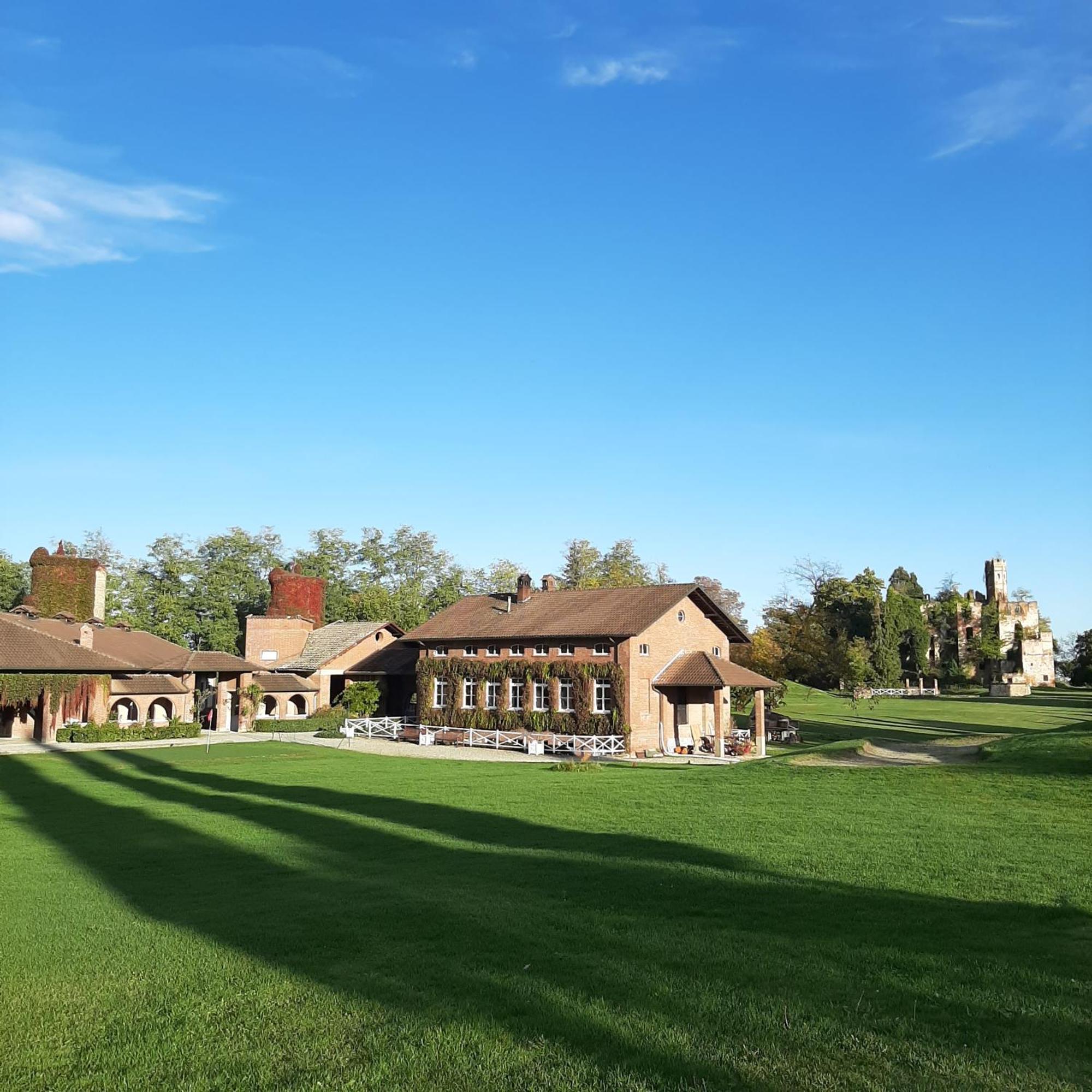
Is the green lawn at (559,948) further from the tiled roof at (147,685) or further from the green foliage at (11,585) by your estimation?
the green foliage at (11,585)

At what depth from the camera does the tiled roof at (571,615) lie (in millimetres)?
40969

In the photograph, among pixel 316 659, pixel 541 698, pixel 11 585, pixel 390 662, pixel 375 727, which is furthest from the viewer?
pixel 11 585

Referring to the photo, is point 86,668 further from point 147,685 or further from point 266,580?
point 266,580

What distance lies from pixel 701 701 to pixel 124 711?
Answer: 94.8 ft

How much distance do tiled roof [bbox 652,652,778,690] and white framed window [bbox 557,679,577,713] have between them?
3.56 metres

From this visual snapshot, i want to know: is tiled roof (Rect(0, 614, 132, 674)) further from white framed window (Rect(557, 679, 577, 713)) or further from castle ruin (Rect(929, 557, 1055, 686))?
castle ruin (Rect(929, 557, 1055, 686))

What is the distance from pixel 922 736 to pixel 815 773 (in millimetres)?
20345

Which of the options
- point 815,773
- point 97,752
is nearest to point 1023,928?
point 815,773

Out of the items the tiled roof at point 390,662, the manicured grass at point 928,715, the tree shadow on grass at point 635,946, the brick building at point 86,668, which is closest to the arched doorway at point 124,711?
the brick building at point 86,668

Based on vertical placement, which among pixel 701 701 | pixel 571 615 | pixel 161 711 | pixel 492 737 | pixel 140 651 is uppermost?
pixel 571 615

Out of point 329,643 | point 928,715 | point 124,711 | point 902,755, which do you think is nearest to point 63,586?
point 124,711

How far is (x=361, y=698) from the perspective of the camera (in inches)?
1951

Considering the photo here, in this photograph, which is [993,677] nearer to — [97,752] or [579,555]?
[579,555]

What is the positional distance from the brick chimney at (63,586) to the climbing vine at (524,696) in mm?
22705
